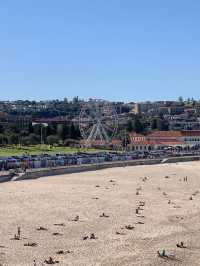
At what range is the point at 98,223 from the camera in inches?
872

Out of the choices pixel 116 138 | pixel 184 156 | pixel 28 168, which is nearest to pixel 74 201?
pixel 28 168

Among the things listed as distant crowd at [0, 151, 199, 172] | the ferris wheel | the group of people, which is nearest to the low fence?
distant crowd at [0, 151, 199, 172]

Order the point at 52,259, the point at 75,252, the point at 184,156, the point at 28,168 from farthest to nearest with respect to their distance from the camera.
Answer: the point at 184,156, the point at 28,168, the point at 75,252, the point at 52,259

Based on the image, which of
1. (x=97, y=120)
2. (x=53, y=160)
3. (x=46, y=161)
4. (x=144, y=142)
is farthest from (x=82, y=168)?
(x=144, y=142)

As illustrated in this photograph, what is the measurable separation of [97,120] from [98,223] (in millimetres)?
56460

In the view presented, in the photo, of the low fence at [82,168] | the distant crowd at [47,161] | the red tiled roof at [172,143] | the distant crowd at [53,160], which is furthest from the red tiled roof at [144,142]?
the distant crowd at [47,161]

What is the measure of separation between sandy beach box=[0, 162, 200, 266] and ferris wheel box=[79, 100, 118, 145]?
41.4 m

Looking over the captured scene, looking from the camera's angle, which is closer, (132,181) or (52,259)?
(52,259)

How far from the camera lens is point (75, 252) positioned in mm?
17328

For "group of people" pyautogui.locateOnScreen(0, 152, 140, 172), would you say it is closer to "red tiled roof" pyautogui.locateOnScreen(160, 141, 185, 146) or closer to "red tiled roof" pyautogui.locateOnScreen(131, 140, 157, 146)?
"red tiled roof" pyautogui.locateOnScreen(131, 140, 157, 146)

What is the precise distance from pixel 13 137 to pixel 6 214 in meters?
60.7

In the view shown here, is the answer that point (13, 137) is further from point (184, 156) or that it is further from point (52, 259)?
point (52, 259)

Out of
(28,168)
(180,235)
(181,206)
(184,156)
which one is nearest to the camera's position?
(180,235)

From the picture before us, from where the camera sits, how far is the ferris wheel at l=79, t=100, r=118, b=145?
7920 centimetres
